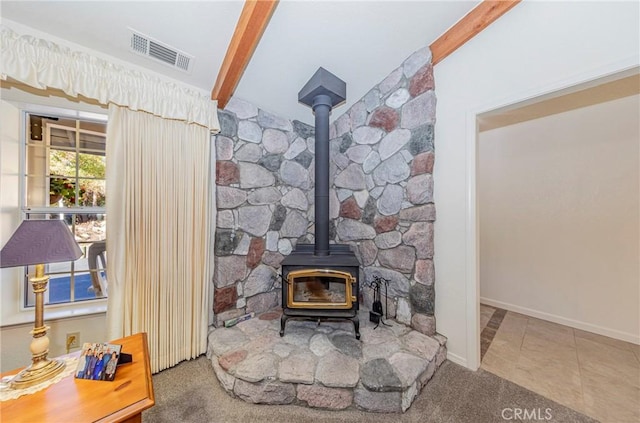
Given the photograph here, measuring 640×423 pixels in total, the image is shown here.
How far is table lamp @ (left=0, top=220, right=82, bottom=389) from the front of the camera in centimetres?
99

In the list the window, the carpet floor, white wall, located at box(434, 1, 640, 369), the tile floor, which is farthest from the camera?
the window

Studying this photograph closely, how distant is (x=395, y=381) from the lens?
1.50 m

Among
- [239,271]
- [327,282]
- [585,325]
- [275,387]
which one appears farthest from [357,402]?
[585,325]

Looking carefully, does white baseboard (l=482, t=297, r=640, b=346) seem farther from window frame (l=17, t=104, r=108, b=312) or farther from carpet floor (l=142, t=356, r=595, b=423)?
window frame (l=17, t=104, r=108, b=312)

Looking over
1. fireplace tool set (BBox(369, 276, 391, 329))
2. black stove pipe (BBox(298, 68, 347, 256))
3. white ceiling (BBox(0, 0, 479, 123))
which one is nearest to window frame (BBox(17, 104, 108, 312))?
white ceiling (BBox(0, 0, 479, 123))

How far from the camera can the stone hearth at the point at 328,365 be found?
1498mm

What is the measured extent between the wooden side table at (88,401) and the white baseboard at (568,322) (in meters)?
3.90

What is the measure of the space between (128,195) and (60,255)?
0.77 metres

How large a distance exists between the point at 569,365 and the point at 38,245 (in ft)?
12.2

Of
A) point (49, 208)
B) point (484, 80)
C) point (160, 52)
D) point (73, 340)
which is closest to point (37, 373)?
point (73, 340)

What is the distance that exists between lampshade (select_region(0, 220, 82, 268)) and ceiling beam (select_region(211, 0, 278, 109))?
146cm

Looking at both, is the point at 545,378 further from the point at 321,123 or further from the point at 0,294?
the point at 0,294

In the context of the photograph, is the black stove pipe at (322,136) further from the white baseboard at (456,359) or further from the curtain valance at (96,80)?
the white baseboard at (456,359)

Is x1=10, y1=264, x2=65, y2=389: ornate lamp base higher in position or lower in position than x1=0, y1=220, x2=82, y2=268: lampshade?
lower
